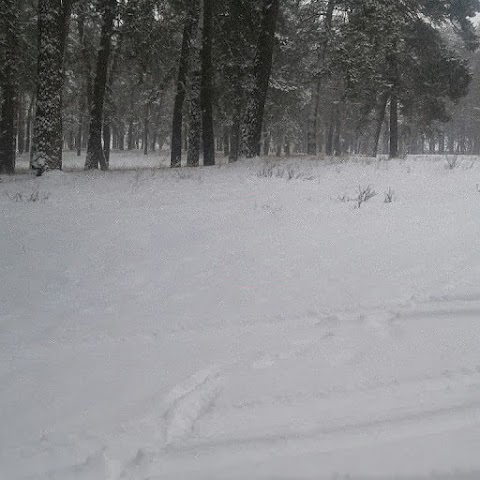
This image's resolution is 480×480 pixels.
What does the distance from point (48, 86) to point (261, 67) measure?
505cm

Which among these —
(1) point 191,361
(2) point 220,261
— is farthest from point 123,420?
(2) point 220,261

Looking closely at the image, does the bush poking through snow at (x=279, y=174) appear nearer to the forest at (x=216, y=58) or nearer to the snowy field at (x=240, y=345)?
the forest at (x=216, y=58)

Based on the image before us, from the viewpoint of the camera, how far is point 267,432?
1805 mm

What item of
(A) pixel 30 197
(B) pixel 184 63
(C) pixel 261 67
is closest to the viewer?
(A) pixel 30 197

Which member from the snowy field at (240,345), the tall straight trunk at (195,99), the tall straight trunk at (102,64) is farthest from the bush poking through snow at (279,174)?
the tall straight trunk at (102,64)

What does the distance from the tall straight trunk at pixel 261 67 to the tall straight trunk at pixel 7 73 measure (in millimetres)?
6585

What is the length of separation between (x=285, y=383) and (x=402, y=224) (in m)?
3.41

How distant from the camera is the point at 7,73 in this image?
11492 millimetres

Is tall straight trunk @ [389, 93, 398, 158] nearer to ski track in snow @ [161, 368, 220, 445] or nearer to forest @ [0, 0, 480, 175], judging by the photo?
forest @ [0, 0, 480, 175]

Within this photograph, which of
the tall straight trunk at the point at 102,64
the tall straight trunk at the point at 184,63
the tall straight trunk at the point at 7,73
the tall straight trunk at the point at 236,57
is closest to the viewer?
the tall straight trunk at the point at 7,73

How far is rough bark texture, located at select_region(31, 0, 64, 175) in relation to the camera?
26.1ft

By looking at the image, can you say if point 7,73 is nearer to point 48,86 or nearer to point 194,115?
point 48,86

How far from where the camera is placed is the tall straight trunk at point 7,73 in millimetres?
10273

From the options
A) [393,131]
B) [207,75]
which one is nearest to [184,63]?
[207,75]
